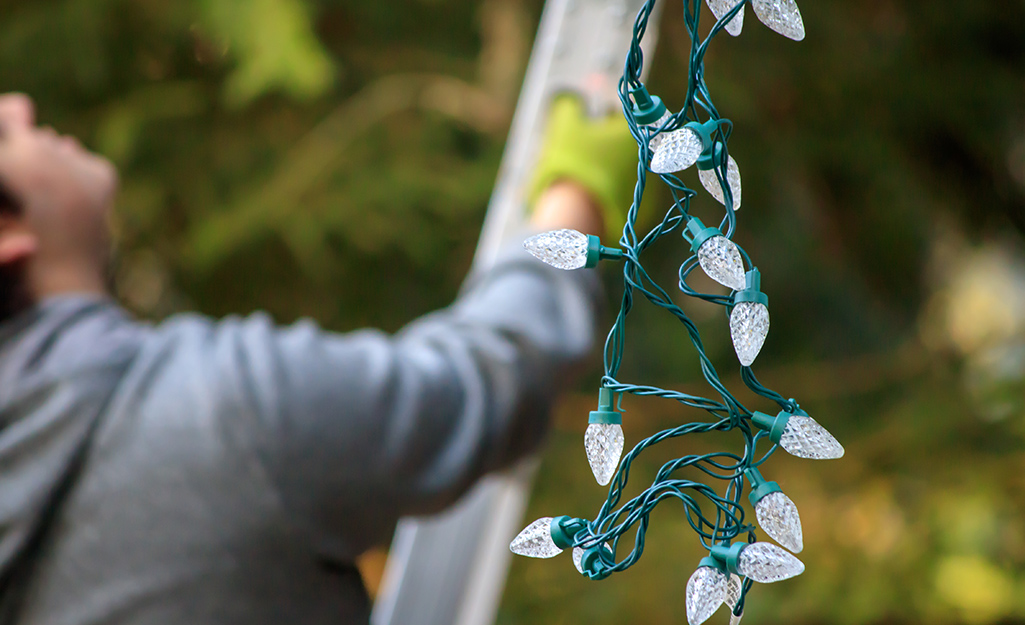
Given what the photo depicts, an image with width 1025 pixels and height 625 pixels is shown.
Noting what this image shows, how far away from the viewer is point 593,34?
40.6 inches

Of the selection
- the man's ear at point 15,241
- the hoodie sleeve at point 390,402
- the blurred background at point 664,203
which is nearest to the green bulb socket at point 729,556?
the hoodie sleeve at point 390,402

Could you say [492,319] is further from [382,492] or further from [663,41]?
[663,41]

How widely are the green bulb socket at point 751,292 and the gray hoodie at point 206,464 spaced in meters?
0.69

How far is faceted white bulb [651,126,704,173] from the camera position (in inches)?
9.2

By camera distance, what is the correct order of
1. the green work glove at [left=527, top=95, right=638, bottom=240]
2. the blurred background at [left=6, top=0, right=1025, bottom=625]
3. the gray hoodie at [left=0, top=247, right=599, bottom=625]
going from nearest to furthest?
the gray hoodie at [left=0, top=247, right=599, bottom=625]
the green work glove at [left=527, top=95, right=638, bottom=240]
the blurred background at [left=6, top=0, right=1025, bottom=625]

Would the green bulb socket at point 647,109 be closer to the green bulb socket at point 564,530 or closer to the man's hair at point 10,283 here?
the green bulb socket at point 564,530

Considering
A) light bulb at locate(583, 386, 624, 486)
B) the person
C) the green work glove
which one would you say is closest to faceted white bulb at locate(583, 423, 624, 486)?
light bulb at locate(583, 386, 624, 486)

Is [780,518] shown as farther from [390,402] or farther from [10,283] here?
[10,283]

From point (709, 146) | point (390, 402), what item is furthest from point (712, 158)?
point (390, 402)

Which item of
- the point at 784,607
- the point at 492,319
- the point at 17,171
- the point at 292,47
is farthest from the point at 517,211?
the point at 784,607

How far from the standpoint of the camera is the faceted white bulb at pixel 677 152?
9.2 inches

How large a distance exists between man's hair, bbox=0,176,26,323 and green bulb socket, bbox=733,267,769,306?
965 millimetres

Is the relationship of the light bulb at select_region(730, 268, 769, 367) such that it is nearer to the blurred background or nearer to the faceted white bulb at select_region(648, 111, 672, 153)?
the faceted white bulb at select_region(648, 111, 672, 153)

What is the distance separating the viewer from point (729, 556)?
0.25 meters
